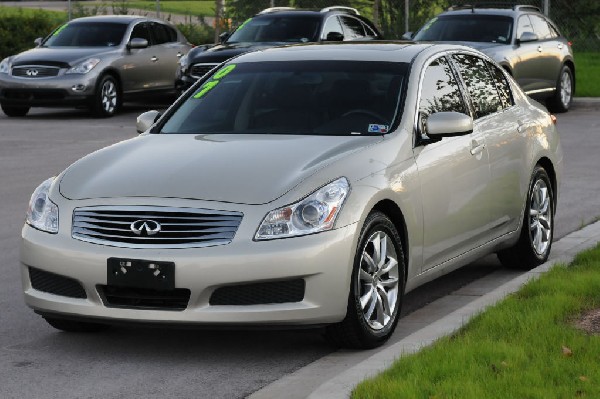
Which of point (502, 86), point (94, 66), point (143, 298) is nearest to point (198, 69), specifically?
point (94, 66)

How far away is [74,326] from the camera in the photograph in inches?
316

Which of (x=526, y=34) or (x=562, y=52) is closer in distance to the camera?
(x=526, y=34)

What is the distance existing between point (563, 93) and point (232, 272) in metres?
19.1

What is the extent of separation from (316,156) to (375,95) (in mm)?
1041

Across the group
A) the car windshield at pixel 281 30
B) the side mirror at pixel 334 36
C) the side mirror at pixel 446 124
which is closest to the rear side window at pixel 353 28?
the side mirror at pixel 334 36

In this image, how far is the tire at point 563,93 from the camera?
25078 millimetres

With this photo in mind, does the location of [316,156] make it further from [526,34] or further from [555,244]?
[526,34]

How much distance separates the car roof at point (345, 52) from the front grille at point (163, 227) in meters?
2.09

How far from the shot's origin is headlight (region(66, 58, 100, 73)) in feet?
79.9

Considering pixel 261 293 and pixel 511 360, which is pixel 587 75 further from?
pixel 511 360

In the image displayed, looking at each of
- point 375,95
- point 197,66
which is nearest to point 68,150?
point 197,66

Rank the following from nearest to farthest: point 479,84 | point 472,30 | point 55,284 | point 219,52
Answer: point 55,284, point 479,84, point 472,30, point 219,52

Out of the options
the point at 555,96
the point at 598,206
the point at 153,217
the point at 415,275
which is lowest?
the point at 555,96

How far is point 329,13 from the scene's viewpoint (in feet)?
82.8
